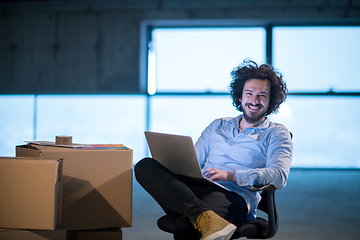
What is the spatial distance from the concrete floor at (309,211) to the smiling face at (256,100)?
94cm

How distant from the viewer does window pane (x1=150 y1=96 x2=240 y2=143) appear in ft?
16.8

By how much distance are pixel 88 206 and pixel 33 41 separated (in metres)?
4.56

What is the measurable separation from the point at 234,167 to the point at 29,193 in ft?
3.06

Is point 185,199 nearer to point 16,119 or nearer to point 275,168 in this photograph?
point 275,168

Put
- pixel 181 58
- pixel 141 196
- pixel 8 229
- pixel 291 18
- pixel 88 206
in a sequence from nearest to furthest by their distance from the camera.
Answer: pixel 8 229
pixel 88 206
pixel 141 196
pixel 291 18
pixel 181 58

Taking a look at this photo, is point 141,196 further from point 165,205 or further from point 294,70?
point 294,70

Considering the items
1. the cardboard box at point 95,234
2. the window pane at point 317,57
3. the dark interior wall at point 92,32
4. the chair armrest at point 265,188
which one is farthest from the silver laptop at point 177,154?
the window pane at point 317,57

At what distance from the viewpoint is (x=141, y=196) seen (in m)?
3.34

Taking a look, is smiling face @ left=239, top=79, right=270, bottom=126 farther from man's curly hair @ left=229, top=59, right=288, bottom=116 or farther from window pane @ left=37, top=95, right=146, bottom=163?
window pane @ left=37, top=95, right=146, bottom=163

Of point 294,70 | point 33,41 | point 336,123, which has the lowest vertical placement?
point 336,123

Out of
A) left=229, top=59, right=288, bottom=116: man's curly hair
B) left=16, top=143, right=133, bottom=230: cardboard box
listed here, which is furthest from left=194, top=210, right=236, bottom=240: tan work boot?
left=229, top=59, right=288, bottom=116: man's curly hair

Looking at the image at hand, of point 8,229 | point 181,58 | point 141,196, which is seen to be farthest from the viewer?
point 181,58

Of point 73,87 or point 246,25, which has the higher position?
point 246,25

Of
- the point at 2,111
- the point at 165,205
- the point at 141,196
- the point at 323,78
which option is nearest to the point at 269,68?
the point at 165,205
